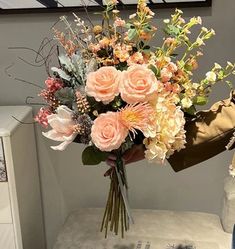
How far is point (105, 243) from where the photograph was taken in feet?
5.73

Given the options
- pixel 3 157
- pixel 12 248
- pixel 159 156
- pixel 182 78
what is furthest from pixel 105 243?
pixel 182 78

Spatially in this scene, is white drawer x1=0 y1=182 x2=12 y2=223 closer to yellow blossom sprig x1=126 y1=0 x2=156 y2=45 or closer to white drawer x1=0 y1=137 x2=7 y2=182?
white drawer x1=0 y1=137 x2=7 y2=182

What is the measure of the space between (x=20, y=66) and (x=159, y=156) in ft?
3.13

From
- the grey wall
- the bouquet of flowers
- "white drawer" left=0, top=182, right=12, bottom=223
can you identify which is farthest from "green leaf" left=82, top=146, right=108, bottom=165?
the grey wall

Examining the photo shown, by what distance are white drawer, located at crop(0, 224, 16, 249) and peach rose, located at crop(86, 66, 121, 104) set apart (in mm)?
836

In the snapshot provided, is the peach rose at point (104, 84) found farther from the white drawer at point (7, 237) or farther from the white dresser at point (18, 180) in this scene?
the white drawer at point (7, 237)

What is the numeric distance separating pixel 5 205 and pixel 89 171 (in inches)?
19.3

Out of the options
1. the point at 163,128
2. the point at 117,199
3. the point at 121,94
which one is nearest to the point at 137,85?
the point at 121,94

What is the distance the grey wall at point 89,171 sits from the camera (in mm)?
1861

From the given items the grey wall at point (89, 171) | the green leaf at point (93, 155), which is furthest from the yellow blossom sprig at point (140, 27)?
the grey wall at point (89, 171)

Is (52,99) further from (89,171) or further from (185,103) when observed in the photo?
(89,171)

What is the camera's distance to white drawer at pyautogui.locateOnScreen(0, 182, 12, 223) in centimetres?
169

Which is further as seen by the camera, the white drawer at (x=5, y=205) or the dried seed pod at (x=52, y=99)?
the white drawer at (x=5, y=205)

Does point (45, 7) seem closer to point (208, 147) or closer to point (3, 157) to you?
point (3, 157)
